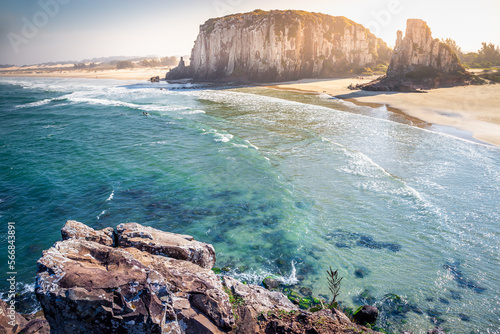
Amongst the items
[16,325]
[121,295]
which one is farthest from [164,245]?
[16,325]

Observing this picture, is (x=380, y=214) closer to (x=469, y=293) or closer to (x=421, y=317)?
(x=469, y=293)

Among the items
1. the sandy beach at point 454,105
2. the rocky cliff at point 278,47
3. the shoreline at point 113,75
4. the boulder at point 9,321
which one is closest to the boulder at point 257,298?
the boulder at point 9,321

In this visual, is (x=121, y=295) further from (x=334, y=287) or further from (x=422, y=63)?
(x=422, y=63)

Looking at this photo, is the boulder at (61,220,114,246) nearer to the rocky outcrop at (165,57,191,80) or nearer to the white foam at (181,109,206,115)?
the white foam at (181,109,206,115)

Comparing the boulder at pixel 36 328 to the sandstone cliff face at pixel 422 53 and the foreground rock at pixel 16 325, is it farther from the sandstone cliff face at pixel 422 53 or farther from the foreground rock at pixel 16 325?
the sandstone cliff face at pixel 422 53

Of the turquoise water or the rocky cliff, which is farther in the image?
the rocky cliff

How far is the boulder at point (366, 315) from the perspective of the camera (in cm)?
657

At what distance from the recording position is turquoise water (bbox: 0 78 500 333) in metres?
8.12

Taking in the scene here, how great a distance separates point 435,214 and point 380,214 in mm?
2299

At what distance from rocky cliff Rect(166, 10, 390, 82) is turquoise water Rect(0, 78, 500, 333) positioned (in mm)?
49211

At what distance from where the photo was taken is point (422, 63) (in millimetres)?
52688

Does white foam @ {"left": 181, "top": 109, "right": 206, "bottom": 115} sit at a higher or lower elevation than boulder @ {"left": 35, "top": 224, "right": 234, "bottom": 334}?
higher

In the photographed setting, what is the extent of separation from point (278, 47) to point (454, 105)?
44319mm

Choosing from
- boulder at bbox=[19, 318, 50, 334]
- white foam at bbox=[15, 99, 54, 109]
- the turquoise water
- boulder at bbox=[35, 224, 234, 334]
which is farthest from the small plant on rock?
white foam at bbox=[15, 99, 54, 109]
